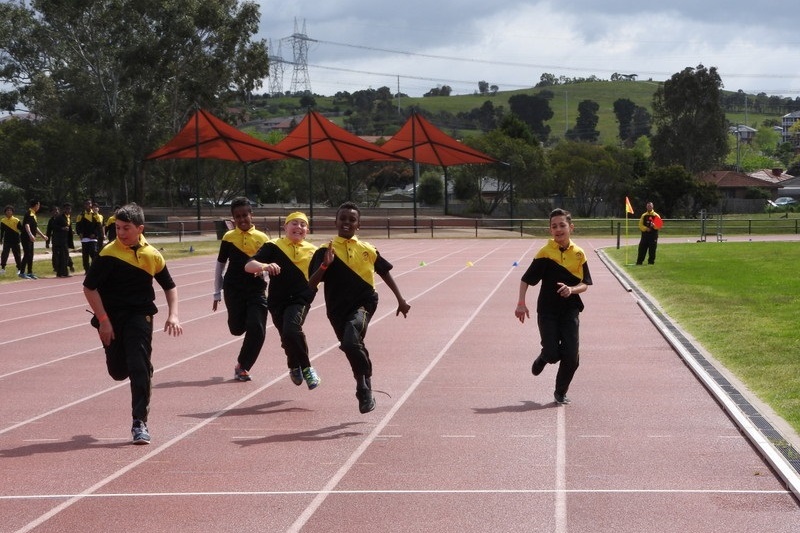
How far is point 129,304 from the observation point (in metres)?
8.00

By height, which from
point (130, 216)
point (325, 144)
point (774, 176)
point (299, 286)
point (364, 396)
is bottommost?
point (774, 176)

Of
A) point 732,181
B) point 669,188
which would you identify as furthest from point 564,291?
point 732,181

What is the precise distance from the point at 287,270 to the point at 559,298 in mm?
2384

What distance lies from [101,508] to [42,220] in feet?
198

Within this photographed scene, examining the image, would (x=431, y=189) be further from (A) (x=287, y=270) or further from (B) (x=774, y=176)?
(A) (x=287, y=270)

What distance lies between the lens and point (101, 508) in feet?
20.3

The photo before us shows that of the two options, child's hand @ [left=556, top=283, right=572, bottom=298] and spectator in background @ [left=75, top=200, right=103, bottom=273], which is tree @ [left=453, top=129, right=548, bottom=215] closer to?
spectator in background @ [left=75, top=200, right=103, bottom=273]

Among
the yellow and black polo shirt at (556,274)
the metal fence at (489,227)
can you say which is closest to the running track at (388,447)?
the yellow and black polo shirt at (556,274)

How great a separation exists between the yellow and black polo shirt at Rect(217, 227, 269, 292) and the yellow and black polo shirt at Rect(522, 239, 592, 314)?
2.72 metres

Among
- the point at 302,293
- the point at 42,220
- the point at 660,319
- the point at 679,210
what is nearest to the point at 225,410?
the point at 302,293

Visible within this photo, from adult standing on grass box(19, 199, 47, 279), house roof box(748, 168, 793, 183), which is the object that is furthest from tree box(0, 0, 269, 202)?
house roof box(748, 168, 793, 183)

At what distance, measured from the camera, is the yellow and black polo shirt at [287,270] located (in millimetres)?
9852

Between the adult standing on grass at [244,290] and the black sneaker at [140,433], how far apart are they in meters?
2.64

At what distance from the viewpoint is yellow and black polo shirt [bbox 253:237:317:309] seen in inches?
388
